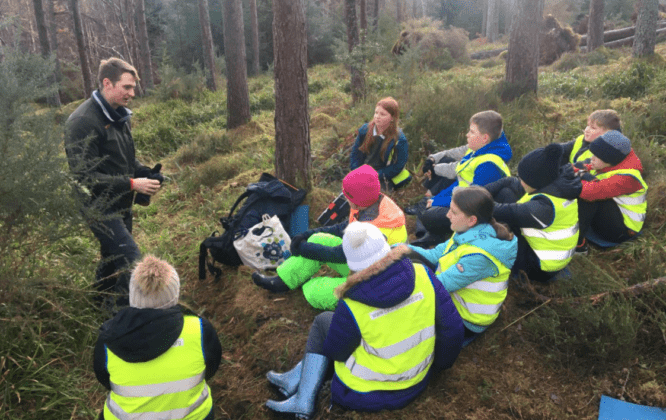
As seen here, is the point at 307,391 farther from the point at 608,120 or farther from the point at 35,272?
the point at 608,120

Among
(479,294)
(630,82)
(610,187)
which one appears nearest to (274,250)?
(479,294)

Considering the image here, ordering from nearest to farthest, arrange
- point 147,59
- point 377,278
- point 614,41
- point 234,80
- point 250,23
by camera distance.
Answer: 1. point 377,278
2. point 234,80
3. point 614,41
4. point 147,59
5. point 250,23

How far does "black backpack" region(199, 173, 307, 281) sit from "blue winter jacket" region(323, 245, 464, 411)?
2.16m

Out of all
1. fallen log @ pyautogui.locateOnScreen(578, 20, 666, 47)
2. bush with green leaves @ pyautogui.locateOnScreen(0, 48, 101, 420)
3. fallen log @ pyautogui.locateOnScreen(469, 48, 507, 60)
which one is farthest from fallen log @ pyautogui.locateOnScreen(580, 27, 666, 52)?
bush with green leaves @ pyautogui.locateOnScreen(0, 48, 101, 420)

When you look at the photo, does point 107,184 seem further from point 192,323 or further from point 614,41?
point 614,41

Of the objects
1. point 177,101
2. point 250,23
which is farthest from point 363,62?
point 250,23

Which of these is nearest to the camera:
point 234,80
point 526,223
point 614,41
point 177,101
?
point 526,223

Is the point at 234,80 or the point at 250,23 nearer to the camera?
the point at 234,80

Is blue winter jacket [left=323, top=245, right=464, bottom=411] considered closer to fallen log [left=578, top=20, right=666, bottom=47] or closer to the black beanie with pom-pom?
the black beanie with pom-pom

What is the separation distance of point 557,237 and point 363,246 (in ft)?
6.44

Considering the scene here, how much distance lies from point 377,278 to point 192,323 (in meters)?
1.01

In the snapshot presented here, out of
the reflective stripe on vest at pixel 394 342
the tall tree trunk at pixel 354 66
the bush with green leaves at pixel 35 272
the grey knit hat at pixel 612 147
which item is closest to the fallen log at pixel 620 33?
the tall tree trunk at pixel 354 66

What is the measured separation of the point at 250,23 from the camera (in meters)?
21.7

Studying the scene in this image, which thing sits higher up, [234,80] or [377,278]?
[234,80]
